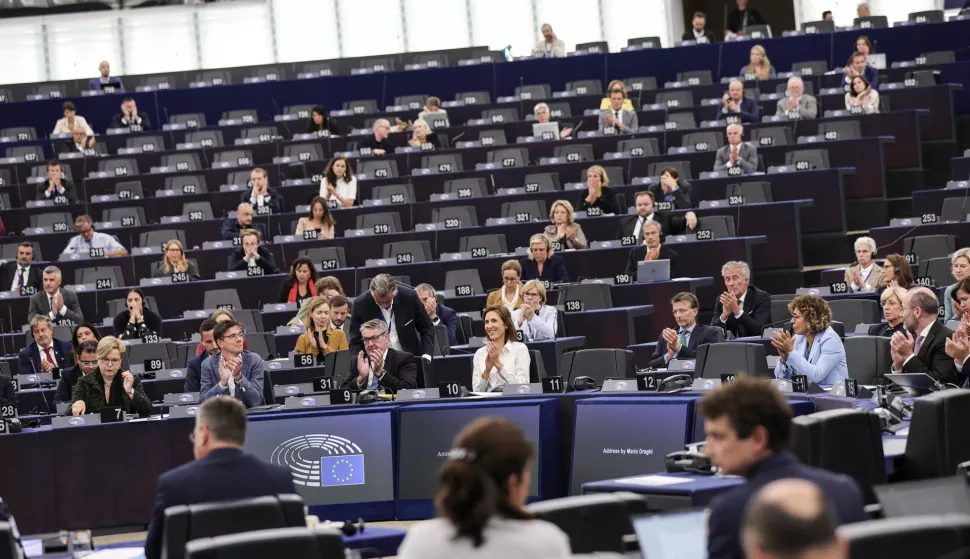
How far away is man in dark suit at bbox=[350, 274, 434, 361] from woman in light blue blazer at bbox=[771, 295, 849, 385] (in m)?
2.42

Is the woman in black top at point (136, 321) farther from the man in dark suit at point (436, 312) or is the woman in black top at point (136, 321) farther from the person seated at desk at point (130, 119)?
the person seated at desk at point (130, 119)

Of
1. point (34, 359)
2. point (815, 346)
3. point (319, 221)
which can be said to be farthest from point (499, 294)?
point (34, 359)

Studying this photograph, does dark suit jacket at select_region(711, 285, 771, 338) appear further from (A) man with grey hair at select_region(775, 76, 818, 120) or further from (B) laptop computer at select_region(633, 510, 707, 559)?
(B) laptop computer at select_region(633, 510, 707, 559)

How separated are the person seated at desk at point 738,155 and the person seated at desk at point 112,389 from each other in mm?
6344

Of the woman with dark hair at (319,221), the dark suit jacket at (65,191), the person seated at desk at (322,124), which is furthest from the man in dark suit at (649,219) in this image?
the dark suit jacket at (65,191)

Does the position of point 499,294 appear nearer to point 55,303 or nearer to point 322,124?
point 55,303

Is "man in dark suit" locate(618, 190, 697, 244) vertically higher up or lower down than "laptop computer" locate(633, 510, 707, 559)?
higher up

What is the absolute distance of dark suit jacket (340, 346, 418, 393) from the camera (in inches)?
305

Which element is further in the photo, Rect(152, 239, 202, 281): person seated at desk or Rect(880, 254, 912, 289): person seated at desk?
Rect(152, 239, 202, 281): person seated at desk

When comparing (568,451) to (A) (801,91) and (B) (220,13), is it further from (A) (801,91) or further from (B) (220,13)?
(B) (220,13)

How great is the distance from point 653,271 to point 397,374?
11.1ft

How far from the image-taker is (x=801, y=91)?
1398cm

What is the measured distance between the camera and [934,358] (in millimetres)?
6641

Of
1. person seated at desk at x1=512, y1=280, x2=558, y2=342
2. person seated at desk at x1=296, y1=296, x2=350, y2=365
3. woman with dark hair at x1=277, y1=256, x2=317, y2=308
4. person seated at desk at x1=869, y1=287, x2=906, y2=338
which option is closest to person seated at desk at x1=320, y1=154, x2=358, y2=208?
woman with dark hair at x1=277, y1=256, x2=317, y2=308
